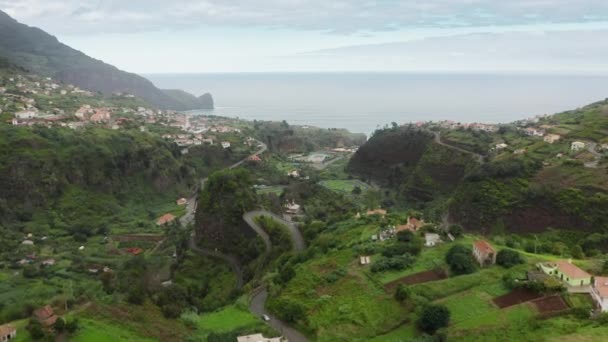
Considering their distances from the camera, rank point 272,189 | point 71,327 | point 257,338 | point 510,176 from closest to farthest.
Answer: point 71,327, point 257,338, point 510,176, point 272,189

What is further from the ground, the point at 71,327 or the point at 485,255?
the point at 485,255

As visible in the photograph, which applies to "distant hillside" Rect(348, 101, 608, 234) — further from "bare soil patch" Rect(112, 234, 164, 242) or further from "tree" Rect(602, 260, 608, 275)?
"bare soil patch" Rect(112, 234, 164, 242)

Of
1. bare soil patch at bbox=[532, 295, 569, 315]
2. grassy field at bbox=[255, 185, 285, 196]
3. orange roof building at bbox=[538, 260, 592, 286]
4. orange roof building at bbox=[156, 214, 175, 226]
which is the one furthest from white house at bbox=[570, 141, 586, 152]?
orange roof building at bbox=[156, 214, 175, 226]

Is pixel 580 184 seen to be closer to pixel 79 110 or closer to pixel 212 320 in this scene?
pixel 212 320

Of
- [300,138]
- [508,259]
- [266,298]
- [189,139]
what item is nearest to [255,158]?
[189,139]

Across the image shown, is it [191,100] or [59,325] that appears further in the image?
[191,100]

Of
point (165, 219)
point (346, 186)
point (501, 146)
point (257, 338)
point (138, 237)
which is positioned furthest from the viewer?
point (346, 186)

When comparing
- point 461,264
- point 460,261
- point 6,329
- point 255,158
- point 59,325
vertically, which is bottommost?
point 6,329

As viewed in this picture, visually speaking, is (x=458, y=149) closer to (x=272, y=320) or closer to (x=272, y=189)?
(x=272, y=189)
